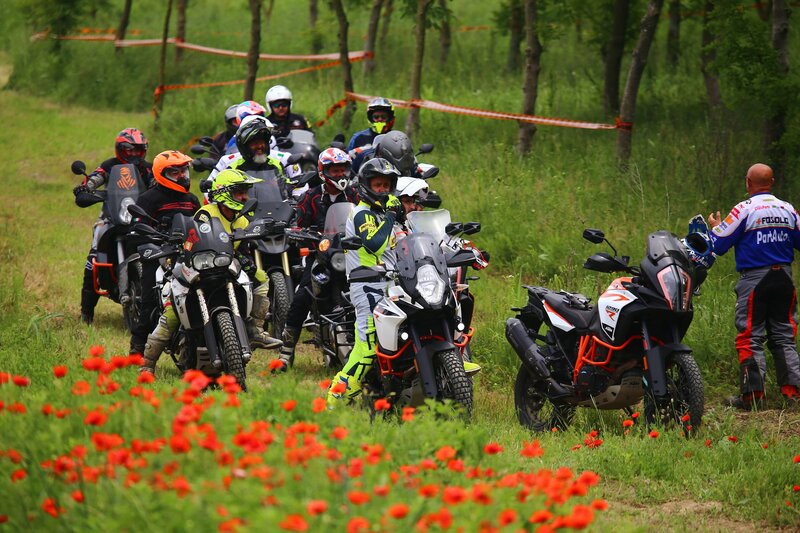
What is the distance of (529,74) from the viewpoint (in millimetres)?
17312

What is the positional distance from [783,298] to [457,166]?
8084 millimetres

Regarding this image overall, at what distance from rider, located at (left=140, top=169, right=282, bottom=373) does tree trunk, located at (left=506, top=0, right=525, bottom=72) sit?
14266mm

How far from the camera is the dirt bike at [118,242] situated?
12.4 metres

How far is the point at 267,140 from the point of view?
1291cm

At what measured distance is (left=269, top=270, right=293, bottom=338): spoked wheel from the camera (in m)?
12.5

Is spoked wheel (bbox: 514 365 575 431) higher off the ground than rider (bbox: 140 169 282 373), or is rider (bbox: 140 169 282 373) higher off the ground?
rider (bbox: 140 169 282 373)

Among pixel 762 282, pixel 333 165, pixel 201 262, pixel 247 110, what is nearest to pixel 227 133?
pixel 247 110

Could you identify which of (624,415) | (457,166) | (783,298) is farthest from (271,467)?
(457,166)

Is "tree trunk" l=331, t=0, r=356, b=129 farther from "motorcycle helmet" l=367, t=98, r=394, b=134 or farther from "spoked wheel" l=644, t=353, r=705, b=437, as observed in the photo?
"spoked wheel" l=644, t=353, r=705, b=437

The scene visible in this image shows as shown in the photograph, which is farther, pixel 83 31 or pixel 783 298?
pixel 83 31

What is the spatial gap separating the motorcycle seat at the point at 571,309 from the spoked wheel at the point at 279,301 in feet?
12.2

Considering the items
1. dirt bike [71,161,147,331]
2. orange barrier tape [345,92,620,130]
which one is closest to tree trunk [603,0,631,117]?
orange barrier tape [345,92,620,130]

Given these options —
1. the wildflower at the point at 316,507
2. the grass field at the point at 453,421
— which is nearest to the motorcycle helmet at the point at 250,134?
the grass field at the point at 453,421

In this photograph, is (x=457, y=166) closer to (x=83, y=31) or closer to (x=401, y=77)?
(x=401, y=77)
